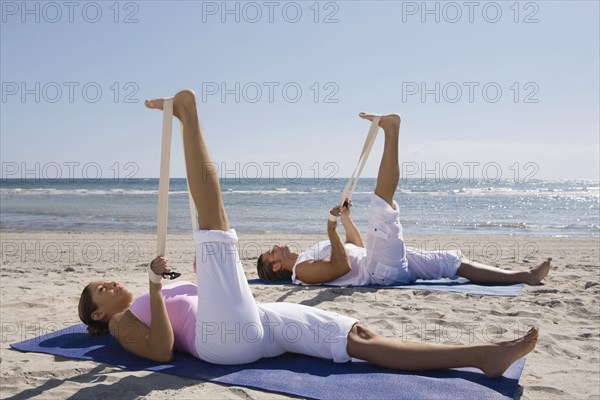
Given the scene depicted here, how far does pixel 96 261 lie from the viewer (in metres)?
8.44

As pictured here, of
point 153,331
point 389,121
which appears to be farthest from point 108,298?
point 389,121

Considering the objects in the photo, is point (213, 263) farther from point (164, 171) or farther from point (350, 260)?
point (350, 260)

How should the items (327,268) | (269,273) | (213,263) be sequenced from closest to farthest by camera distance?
(213,263), (327,268), (269,273)

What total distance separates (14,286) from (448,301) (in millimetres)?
4514

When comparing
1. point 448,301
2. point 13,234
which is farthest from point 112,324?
point 13,234

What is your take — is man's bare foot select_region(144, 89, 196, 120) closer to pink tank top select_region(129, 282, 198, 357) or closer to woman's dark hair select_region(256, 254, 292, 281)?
pink tank top select_region(129, 282, 198, 357)

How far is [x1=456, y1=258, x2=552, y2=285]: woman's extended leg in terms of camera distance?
585 centimetres

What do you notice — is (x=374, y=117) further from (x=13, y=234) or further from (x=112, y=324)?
(x=13, y=234)

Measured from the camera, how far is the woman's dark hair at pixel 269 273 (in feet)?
20.4

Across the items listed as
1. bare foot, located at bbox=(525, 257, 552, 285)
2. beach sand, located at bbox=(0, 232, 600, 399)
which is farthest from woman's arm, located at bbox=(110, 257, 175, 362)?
bare foot, located at bbox=(525, 257, 552, 285)

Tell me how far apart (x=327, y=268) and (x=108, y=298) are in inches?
105

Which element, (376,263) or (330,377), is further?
(376,263)

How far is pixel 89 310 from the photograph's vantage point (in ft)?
11.8

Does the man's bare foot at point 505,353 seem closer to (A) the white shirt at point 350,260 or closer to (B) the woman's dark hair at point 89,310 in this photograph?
(B) the woman's dark hair at point 89,310
